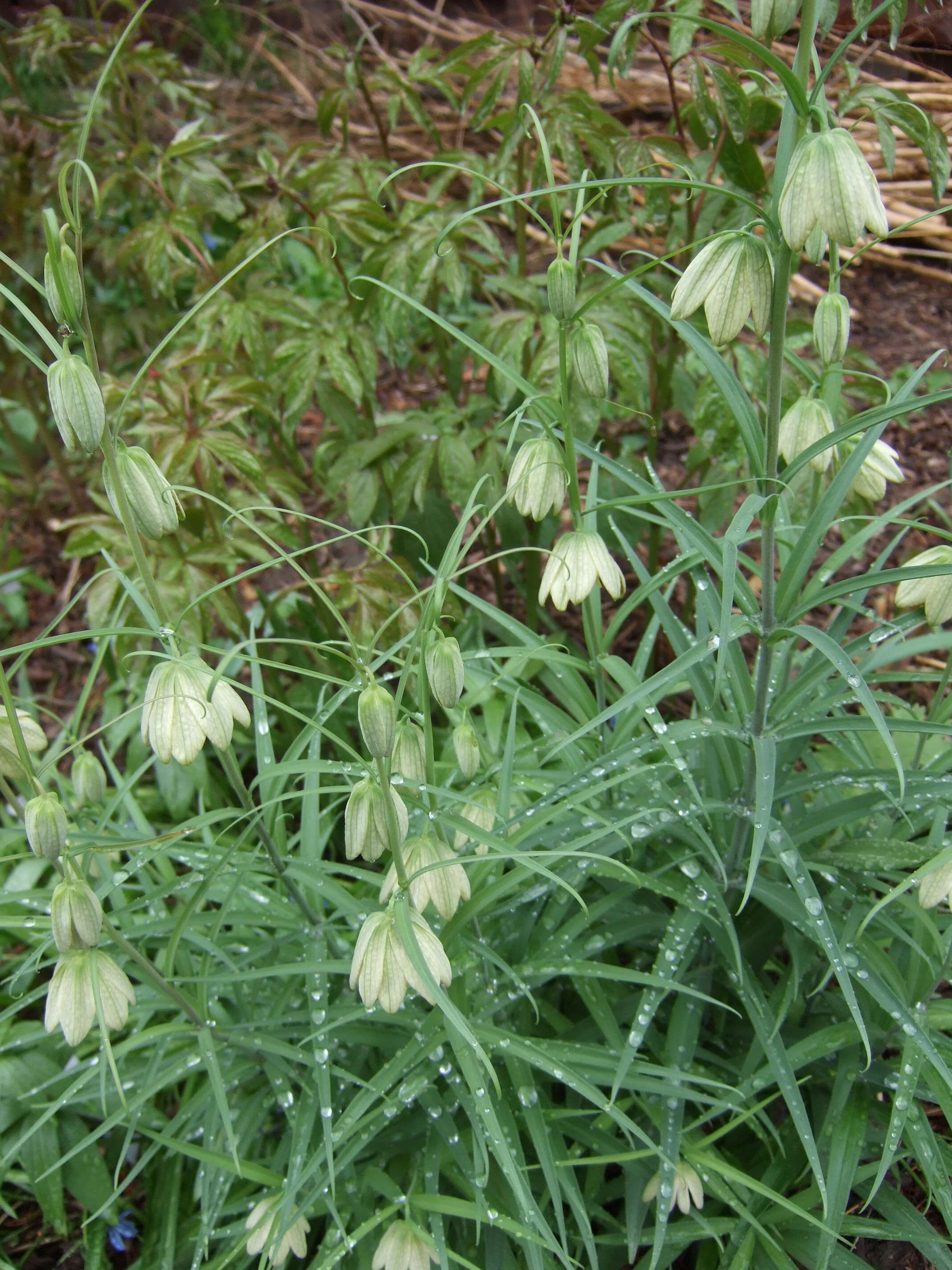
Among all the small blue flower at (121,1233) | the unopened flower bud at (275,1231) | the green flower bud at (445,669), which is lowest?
the small blue flower at (121,1233)

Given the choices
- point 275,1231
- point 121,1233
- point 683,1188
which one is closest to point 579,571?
point 683,1188

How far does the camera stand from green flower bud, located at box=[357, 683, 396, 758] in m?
1.02

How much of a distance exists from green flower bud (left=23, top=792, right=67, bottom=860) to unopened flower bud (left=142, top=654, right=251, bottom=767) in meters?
0.12

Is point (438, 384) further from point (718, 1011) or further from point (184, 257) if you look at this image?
point (718, 1011)

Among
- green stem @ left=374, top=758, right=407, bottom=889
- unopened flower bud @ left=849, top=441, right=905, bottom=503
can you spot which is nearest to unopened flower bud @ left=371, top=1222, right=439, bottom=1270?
green stem @ left=374, top=758, right=407, bottom=889

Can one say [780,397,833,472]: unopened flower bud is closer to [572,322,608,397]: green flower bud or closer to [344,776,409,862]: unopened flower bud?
[572,322,608,397]: green flower bud

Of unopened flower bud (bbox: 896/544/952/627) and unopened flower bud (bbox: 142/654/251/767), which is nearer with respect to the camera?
unopened flower bud (bbox: 142/654/251/767)

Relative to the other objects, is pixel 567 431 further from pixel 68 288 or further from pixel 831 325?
pixel 68 288

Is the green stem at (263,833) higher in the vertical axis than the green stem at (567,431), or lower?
lower

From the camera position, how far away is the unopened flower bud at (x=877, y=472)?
1.48m

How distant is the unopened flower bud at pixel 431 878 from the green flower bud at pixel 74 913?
325 millimetres

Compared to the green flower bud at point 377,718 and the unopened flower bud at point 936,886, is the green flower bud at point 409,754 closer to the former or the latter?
the green flower bud at point 377,718

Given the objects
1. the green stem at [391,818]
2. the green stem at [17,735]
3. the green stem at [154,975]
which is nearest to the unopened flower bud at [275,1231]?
the green stem at [154,975]

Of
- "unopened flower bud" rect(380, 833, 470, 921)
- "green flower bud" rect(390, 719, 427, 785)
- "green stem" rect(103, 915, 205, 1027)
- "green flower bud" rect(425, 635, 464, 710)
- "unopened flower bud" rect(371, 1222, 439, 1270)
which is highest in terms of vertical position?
"green flower bud" rect(425, 635, 464, 710)
